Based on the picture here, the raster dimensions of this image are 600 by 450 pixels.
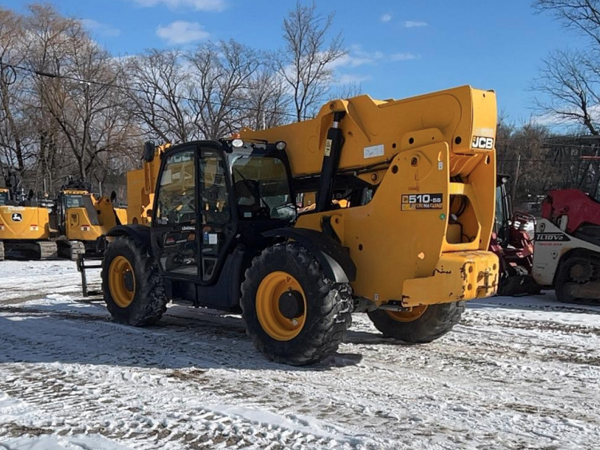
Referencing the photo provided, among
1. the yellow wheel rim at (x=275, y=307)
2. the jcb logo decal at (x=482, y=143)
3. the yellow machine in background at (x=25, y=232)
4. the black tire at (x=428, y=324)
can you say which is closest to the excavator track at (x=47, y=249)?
the yellow machine in background at (x=25, y=232)

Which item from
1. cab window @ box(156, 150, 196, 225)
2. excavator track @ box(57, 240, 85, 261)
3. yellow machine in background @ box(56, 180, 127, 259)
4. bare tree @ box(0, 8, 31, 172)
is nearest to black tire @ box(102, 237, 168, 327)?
cab window @ box(156, 150, 196, 225)

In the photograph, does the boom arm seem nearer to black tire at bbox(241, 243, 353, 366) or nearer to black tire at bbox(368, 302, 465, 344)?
black tire at bbox(241, 243, 353, 366)

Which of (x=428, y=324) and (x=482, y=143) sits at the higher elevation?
(x=482, y=143)

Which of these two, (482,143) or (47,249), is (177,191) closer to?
(482,143)

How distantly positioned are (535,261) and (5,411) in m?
9.03

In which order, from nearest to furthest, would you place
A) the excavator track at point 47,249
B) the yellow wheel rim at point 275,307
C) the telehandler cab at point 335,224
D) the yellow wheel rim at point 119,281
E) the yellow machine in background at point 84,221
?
the telehandler cab at point 335,224
the yellow wheel rim at point 275,307
the yellow wheel rim at point 119,281
the yellow machine in background at point 84,221
the excavator track at point 47,249

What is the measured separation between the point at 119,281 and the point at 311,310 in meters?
3.65

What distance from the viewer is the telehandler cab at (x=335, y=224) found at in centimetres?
518

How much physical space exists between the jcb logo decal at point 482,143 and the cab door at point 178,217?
121 inches

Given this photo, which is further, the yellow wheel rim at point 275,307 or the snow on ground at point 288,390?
the yellow wheel rim at point 275,307

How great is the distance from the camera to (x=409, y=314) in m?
6.59

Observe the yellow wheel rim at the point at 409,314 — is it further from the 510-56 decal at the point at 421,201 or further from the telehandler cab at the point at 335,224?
the 510-56 decal at the point at 421,201

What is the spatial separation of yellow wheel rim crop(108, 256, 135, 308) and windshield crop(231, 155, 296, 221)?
7.38 feet

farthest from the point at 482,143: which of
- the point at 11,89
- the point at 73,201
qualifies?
the point at 11,89
